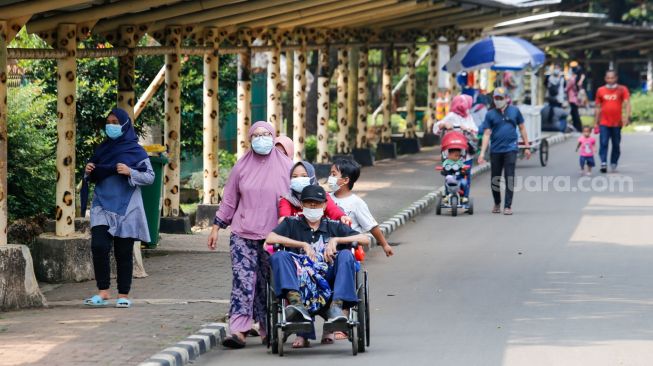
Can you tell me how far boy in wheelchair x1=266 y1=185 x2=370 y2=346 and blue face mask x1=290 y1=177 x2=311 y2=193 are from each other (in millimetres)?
189

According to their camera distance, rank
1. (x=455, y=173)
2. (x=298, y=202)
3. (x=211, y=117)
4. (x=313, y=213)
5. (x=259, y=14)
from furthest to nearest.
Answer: (x=455, y=173), (x=211, y=117), (x=259, y=14), (x=298, y=202), (x=313, y=213)

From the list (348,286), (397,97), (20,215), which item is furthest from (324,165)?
(397,97)

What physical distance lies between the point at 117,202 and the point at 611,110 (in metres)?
15.9

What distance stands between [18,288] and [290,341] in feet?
8.44

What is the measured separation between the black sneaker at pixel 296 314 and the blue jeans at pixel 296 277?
128mm

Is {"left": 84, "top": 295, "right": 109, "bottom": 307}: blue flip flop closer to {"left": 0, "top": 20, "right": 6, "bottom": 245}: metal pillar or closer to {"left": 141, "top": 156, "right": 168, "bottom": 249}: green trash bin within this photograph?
{"left": 0, "top": 20, "right": 6, "bottom": 245}: metal pillar

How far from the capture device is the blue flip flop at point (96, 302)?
12078 mm

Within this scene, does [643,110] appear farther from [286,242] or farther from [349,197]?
[286,242]

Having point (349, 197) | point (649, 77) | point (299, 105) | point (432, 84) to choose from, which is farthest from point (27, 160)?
point (649, 77)

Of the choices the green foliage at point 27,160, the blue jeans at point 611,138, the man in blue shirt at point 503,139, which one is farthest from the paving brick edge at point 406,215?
the blue jeans at point 611,138

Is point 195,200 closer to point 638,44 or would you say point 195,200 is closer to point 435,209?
point 435,209

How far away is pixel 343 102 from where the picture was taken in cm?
2722

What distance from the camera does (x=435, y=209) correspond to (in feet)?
71.8

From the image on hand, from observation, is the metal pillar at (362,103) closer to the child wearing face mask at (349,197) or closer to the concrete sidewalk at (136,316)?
the concrete sidewalk at (136,316)
